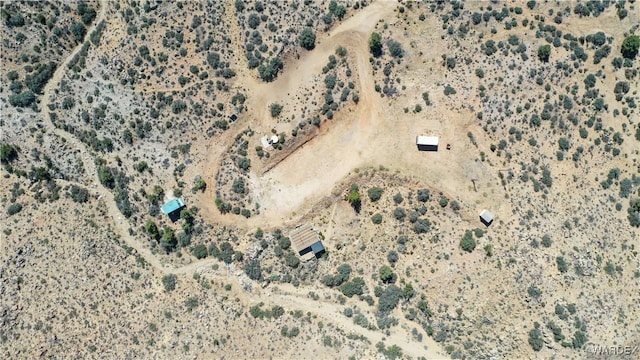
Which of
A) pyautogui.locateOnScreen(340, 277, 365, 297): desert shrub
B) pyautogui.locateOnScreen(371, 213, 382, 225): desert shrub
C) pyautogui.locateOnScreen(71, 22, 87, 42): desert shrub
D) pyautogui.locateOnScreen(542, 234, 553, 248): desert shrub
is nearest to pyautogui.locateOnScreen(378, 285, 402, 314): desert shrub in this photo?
pyautogui.locateOnScreen(340, 277, 365, 297): desert shrub

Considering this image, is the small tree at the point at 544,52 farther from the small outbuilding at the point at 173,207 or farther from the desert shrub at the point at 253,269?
the small outbuilding at the point at 173,207

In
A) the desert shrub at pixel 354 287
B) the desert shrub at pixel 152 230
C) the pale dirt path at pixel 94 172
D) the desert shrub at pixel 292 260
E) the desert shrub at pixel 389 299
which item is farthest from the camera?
the pale dirt path at pixel 94 172

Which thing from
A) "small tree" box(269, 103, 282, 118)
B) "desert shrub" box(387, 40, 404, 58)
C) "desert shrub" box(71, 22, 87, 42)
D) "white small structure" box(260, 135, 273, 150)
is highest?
"desert shrub" box(71, 22, 87, 42)

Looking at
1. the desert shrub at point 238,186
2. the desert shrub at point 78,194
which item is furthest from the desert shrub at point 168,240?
the desert shrub at point 78,194

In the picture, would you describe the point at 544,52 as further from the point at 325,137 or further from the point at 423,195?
the point at 325,137

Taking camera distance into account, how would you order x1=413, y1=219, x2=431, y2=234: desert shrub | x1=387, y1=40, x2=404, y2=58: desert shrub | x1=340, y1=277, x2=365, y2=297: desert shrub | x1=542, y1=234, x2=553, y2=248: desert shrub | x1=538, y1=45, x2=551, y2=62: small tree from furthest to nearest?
1. x1=387, y1=40, x2=404, y2=58: desert shrub
2. x1=340, y1=277, x2=365, y2=297: desert shrub
3. x1=538, y1=45, x2=551, y2=62: small tree
4. x1=413, y1=219, x2=431, y2=234: desert shrub
5. x1=542, y1=234, x2=553, y2=248: desert shrub

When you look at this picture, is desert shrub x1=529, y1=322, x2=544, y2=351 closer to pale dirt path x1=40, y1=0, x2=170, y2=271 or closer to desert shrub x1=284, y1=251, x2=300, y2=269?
desert shrub x1=284, y1=251, x2=300, y2=269
